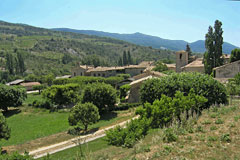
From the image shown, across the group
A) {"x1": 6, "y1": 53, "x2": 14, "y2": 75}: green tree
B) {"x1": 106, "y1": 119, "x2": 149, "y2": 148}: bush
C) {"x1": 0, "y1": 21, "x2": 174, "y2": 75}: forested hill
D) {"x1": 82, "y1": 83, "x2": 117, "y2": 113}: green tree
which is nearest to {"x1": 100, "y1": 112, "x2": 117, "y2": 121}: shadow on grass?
{"x1": 82, "y1": 83, "x2": 117, "y2": 113}: green tree

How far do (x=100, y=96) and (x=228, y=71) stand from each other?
2208cm

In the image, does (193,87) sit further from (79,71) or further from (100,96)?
(79,71)

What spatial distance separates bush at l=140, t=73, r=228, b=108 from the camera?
15.5 metres

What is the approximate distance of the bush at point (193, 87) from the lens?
50.9 feet

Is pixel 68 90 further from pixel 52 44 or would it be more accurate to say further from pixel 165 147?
pixel 52 44

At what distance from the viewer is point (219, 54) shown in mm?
35688

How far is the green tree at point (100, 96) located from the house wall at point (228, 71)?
18838 millimetres

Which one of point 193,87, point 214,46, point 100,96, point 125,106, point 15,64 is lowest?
point 125,106

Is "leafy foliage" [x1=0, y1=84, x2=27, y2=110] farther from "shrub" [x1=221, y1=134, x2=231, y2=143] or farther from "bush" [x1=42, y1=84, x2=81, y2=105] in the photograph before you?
"shrub" [x1=221, y1=134, x2=231, y2=143]

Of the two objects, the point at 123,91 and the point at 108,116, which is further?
the point at 123,91

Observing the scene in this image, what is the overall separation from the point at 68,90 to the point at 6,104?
11604 millimetres

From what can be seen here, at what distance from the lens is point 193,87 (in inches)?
613

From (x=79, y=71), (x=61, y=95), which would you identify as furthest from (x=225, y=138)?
(x=79, y=71)

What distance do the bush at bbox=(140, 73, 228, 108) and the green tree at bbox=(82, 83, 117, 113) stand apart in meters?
10.8
